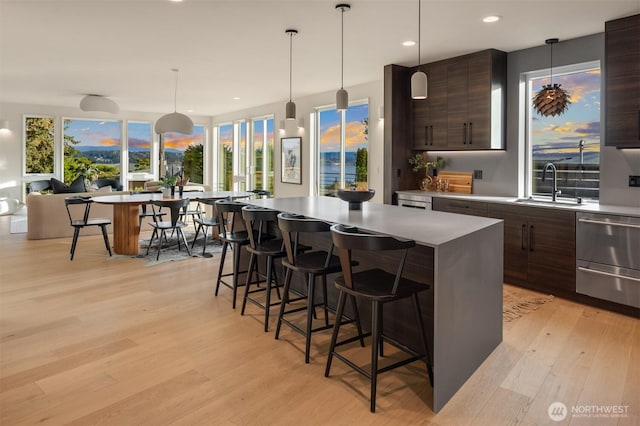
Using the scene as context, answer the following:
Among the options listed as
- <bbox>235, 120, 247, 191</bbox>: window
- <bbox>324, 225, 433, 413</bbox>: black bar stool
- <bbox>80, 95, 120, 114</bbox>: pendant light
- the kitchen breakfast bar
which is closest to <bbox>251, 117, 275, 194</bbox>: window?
<bbox>235, 120, 247, 191</bbox>: window

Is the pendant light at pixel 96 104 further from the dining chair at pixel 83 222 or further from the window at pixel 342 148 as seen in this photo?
the window at pixel 342 148

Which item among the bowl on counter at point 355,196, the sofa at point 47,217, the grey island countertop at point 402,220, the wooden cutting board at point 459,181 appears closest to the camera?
the grey island countertop at point 402,220

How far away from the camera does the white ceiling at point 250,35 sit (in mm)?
3777

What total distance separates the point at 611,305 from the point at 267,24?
4169mm

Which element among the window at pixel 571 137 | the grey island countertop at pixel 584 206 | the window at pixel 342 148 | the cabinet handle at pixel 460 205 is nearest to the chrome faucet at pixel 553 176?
the window at pixel 571 137

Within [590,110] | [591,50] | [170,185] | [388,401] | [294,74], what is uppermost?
[294,74]

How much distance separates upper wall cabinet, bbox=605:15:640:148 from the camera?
150 inches

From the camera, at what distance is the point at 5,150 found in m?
10.1

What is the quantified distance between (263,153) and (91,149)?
4850mm

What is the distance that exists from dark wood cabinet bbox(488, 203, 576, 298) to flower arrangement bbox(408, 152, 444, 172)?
54.5 inches

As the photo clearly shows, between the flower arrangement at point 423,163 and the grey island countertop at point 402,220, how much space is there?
228 cm

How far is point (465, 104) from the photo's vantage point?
5.24 metres

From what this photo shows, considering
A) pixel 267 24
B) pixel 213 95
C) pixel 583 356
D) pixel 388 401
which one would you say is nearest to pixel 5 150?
pixel 213 95

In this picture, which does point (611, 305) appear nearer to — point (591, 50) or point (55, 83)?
point (591, 50)
